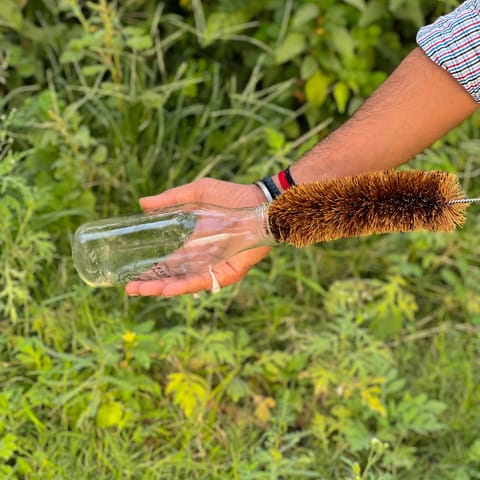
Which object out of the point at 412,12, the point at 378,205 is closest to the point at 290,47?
the point at 412,12

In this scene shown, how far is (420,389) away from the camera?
2211 mm

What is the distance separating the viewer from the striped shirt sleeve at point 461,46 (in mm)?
1497

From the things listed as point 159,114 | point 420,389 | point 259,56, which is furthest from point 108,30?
point 420,389

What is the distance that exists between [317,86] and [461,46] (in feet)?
3.60

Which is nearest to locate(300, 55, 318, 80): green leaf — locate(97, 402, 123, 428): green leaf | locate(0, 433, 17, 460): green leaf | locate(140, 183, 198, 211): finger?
locate(140, 183, 198, 211): finger

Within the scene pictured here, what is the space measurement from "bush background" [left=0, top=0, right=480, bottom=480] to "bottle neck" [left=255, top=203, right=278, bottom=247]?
0.48 m

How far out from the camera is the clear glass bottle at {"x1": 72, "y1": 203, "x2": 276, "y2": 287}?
1556 mm

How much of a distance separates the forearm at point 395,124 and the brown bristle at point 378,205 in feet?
1.17

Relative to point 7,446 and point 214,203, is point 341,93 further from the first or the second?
point 7,446

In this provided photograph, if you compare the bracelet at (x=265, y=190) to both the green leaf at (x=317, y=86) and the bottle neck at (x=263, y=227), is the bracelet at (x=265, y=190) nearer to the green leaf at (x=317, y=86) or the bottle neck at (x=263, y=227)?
the bottle neck at (x=263, y=227)

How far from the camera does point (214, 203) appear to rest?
171 cm

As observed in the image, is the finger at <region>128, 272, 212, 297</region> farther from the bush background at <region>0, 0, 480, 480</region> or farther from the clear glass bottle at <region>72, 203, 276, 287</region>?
the bush background at <region>0, 0, 480, 480</region>

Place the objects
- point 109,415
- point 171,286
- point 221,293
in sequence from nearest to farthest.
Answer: point 171,286 < point 109,415 < point 221,293

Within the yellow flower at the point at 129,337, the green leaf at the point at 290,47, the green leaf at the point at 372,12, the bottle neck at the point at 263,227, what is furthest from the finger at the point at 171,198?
the green leaf at the point at 372,12
